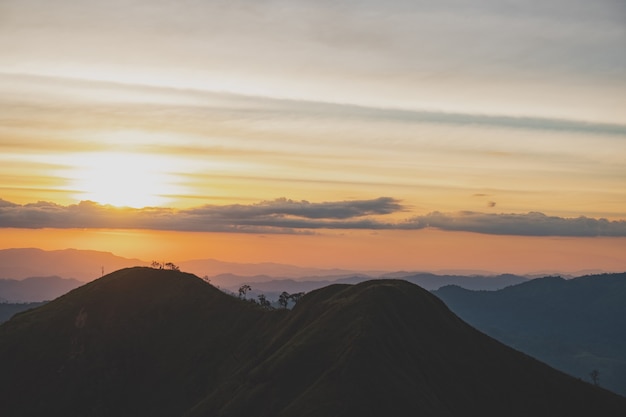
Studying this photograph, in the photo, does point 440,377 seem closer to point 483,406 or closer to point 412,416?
point 483,406

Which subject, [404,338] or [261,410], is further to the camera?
[404,338]

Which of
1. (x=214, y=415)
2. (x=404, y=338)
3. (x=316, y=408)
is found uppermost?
(x=404, y=338)

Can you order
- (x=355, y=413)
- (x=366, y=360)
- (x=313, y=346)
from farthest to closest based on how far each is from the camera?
1. (x=313, y=346)
2. (x=366, y=360)
3. (x=355, y=413)

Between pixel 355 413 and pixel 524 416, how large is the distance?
71280 millimetres

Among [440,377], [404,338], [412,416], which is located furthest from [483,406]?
[412,416]

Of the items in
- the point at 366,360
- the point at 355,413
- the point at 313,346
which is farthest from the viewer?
the point at 313,346

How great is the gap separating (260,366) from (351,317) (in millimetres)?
31101

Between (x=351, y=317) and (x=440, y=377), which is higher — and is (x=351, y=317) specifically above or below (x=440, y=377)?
above

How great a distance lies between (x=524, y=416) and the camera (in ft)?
656

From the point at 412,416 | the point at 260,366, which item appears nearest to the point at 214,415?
the point at 260,366

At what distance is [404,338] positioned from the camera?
198250mm

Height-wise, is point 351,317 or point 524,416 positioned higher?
point 351,317

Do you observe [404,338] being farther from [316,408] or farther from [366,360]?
[316,408]

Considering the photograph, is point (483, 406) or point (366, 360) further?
point (483, 406)
